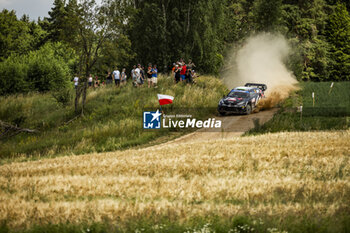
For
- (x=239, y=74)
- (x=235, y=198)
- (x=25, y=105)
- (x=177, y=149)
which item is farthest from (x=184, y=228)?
(x=239, y=74)

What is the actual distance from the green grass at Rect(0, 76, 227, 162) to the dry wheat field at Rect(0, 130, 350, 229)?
25.9 feet

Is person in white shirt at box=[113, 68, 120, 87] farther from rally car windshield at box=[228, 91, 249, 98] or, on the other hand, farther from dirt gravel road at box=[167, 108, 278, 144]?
dirt gravel road at box=[167, 108, 278, 144]

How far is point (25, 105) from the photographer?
36312mm

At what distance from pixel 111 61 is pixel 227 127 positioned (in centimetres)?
1076

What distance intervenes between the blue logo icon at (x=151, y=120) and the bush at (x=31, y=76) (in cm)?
2137

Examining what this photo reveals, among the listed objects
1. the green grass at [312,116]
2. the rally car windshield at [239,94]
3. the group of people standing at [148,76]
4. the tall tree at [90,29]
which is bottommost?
the green grass at [312,116]

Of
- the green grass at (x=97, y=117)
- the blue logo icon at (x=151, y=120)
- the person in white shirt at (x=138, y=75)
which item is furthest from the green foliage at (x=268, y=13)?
the blue logo icon at (x=151, y=120)

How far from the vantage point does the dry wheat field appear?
26.3 feet

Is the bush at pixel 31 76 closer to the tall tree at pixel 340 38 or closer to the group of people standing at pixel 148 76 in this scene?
the group of people standing at pixel 148 76

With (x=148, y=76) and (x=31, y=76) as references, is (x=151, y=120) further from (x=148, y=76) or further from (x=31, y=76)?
(x=31, y=76)

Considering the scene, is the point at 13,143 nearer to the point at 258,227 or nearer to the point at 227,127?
the point at 227,127

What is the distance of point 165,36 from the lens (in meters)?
42.2

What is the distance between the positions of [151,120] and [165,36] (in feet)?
56.9

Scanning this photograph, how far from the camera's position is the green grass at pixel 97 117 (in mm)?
23828
